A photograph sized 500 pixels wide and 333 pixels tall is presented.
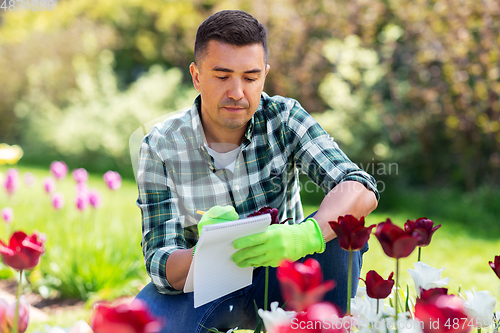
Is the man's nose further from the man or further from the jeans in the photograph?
the jeans

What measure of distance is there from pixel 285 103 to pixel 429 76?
3.36 meters

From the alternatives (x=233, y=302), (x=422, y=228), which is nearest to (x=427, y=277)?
(x=422, y=228)

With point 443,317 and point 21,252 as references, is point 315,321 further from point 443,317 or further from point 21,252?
point 21,252

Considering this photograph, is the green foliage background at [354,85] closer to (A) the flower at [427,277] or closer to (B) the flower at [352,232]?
(A) the flower at [427,277]

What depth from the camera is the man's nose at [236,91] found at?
148 centimetres

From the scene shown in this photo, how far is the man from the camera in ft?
4.31

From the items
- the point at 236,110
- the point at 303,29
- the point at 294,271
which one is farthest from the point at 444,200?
the point at 294,271

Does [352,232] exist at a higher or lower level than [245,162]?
lower

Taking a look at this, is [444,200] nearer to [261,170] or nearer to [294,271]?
[261,170]

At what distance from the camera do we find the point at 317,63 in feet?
16.4

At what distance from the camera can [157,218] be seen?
1.44 meters

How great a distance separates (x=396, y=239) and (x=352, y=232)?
0.08m

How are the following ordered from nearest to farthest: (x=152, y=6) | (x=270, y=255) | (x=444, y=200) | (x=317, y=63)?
(x=270, y=255) < (x=444, y=200) < (x=317, y=63) < (x=152, y=6)

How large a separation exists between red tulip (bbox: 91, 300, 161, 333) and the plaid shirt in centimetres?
97
